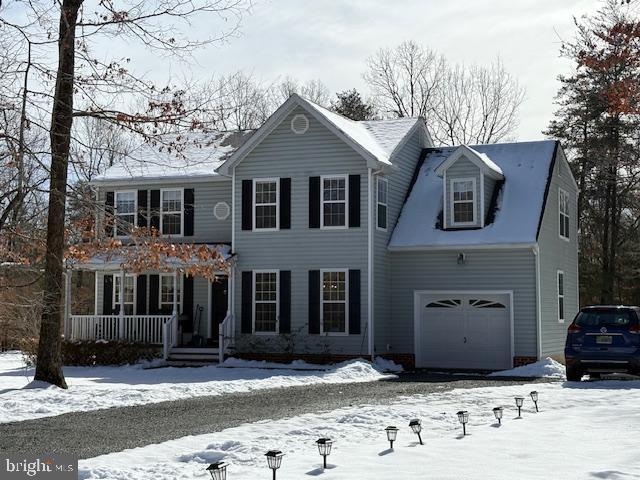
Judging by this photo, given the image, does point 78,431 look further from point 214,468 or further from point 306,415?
point 214,468

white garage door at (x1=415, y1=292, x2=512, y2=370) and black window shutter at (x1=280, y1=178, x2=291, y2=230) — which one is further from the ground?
black window shutter at (x1=280, y1=178, x2=291, y2=230)

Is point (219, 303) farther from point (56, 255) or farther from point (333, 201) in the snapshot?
point (56, 255)

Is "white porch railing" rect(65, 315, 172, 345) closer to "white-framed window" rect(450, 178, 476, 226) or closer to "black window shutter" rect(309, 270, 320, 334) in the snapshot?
"black window shutter" rect(309, 270, 320, 334)

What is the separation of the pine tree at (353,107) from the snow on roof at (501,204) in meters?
17.9

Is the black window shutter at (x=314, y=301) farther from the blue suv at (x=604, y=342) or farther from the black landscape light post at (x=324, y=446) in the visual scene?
the black landscape light post at (x=324, y=446)

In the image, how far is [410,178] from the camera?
27719 millimetres

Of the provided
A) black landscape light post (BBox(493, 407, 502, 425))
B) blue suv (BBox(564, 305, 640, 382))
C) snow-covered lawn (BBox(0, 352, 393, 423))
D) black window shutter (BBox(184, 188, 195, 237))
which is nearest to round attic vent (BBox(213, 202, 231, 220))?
black window shutter (BBox(184, 188, 195, 237))

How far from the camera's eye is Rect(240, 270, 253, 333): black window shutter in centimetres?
2534

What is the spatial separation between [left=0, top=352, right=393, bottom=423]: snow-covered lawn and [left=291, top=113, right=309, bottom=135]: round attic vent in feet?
21.9

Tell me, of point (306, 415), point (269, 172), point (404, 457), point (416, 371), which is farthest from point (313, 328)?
point (404, 457)

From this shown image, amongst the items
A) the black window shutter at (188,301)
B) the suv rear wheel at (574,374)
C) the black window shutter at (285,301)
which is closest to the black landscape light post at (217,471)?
the suv rear wheel at (574,374)

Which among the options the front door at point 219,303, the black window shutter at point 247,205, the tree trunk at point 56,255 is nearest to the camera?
the tree trunk at point 56,255

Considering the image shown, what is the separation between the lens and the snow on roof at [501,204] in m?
24.3

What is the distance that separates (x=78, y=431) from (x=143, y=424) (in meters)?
1.08
